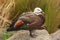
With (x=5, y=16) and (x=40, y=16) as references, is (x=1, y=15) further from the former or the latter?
(x=40, y=16)

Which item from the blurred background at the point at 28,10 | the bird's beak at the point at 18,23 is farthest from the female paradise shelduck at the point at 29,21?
the blurred background at the point at 28,10

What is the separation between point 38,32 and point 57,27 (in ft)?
5.26

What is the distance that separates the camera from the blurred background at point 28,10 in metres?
6.37

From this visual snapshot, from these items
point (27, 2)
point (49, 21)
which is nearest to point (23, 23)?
point (49, 21)

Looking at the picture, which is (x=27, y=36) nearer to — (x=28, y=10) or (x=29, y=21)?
(x=29, y=21)

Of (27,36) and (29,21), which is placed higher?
(29,21)

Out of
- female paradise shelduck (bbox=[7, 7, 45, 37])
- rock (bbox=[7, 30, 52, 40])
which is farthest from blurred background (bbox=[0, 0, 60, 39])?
female paradise shelduck (bbox=[7, 7, 45, 37])

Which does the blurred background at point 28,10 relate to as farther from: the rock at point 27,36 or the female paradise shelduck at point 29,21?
the female paradise shelduck at point 29,21

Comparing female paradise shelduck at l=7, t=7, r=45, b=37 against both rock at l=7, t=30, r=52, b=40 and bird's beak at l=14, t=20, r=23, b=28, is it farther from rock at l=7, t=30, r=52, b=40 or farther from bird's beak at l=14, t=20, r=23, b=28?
rock at l=7, t=30, r=52, b=40

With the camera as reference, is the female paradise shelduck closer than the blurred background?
Yes

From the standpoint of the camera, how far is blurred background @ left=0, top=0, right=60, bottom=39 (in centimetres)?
637

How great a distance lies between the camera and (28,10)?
22.1ft

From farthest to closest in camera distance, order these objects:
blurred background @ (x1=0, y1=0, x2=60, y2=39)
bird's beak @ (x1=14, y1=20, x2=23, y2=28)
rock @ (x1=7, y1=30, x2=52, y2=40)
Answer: blurred background @ (x1=0, y1=0, x2=60, y2=39) < rock @ (x1=7, y1=30, x2=52, y2=40) < bird's beak @ (x1=14, y1=20, x2=23, y2=28)

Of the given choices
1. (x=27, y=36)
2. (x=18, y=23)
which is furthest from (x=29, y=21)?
(x=27, y=36)
